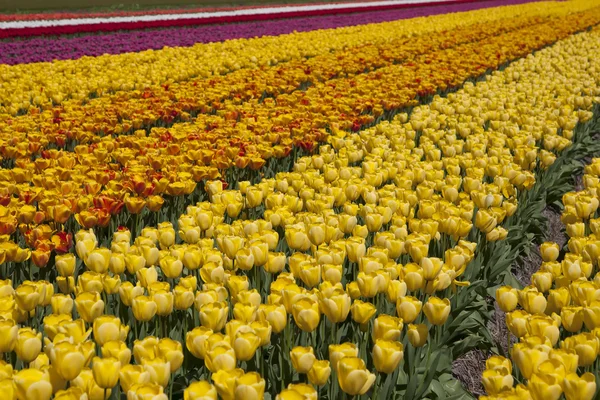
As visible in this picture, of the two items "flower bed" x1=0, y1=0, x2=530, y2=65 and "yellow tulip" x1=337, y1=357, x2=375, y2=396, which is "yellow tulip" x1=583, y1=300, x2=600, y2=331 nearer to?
"yellow tulip" x1=337, y1=357, x2=375, y2=396

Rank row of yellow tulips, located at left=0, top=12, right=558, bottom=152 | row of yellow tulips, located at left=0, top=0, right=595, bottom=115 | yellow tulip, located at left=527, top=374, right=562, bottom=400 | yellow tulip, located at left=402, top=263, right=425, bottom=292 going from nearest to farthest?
yellow tulip, located at left=527, top=374, right=562, bottom=400, yellow tulip, located at left=402, top=263, right=425, bottom=292, row of yellow tulips, located at left=0, top=12, right=558, bottom=152, row of yellow tulips, located at left=0, top=0, right=595, bottom=115

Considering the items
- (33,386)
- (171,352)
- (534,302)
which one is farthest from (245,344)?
(534,302)

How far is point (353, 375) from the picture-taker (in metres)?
1.80

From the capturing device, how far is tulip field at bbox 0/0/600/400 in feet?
6.40

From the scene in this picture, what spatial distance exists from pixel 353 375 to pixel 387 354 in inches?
8.4

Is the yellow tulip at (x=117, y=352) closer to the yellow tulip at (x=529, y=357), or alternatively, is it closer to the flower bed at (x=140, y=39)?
the yellow tulip at (x=529, y=357)

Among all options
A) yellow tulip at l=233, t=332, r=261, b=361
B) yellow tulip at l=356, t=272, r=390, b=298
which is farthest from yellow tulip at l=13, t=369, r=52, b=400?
yellow tulip at l=356, t=272, r=390, b=298

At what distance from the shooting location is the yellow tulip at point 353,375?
5.91 ft

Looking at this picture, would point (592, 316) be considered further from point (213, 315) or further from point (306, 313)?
point (213, 315)

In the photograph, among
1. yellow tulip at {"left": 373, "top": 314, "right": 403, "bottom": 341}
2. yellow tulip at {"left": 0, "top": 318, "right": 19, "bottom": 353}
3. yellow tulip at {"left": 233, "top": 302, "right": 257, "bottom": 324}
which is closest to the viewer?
yellow tulip at {"left": 0, "top": 318, "right": 19, "bottom": 353}

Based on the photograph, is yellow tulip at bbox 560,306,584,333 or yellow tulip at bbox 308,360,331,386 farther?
yellow tulip at bbox 560,306,584,333

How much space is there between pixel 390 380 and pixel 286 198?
170 centimetres

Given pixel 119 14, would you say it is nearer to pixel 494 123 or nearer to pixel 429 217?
pixel 494 123

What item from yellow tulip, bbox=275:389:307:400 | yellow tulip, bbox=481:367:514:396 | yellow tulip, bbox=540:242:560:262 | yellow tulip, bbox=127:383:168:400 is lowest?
yellow tulip, bbox=540:242:560:262
